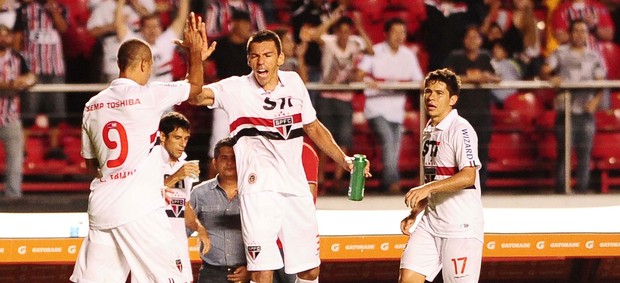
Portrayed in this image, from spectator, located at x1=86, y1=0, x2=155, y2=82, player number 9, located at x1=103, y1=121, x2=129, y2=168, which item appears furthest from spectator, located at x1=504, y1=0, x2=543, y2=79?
player number 9, located at x1=103, y1=121, x2=129, y2=168

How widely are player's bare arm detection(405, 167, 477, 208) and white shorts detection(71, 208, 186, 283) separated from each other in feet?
4.87

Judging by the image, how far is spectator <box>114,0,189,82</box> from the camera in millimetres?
11477

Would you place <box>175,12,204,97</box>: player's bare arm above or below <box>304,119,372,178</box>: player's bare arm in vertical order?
above

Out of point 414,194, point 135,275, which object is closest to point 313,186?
point 414,194

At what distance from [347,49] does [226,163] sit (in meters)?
4.09

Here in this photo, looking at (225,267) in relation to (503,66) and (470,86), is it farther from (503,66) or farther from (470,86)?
(503,66)

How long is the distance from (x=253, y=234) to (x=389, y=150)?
4.00 meters

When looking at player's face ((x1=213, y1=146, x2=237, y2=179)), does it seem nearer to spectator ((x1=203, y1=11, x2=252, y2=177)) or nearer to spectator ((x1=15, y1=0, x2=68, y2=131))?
spectator ((x1=203, y1=11, x2=252, y2=177))

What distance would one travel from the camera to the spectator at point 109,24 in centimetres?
1173

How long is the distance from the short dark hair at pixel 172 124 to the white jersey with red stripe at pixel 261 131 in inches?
13.3

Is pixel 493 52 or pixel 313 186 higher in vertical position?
pixel 493 52

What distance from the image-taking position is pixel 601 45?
12.9 m

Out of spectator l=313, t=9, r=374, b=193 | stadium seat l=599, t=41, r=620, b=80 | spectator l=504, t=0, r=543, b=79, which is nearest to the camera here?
spectator l=313, t=9, r=374, b=193

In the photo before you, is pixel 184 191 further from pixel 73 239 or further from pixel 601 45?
pixel 601 45
